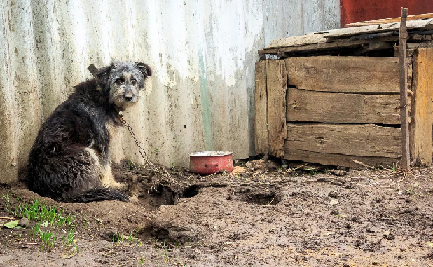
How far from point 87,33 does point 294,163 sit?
335 centimetres

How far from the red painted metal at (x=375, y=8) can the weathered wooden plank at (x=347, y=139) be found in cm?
→ 283

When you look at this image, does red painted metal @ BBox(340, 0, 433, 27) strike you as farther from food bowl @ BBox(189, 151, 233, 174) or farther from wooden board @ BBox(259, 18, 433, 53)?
food bowl @ BBox(189, 151, 233, 174)

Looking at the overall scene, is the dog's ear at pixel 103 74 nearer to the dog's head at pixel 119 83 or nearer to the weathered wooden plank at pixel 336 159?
the dog's head at pixel 119 83

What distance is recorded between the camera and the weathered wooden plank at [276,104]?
22.3 feet

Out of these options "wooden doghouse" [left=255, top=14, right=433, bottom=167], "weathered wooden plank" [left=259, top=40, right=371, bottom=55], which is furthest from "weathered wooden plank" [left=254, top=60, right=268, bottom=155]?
"weathered wooden plank" [left=259, top=40, right=371, bottom=55]

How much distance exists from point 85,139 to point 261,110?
9.39ft

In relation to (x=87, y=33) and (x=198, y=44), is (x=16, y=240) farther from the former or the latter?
(x=198, y=44)

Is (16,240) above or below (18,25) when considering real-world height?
below

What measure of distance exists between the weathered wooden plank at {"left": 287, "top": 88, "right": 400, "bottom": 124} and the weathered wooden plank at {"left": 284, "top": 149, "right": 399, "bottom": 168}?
1.51 ft

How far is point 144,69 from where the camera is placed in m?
5.73

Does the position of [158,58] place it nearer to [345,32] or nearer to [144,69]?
[144,69]

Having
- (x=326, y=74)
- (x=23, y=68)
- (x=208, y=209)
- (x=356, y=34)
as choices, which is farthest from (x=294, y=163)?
(x=23, y=68)

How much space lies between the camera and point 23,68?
5156 mm

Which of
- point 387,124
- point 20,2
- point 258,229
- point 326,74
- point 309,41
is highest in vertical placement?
point 20,2
